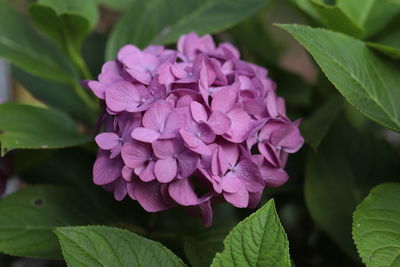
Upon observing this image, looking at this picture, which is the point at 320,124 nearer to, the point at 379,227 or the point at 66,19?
the point at 379,227

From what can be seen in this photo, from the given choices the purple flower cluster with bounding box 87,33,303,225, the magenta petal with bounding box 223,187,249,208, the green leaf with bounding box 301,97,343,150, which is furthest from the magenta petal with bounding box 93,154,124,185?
the green leaf with bounding box 301,97,343,150

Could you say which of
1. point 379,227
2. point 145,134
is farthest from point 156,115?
point 379,227

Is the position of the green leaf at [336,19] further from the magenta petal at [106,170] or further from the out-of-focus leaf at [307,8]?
the magenta petal at [106,170]

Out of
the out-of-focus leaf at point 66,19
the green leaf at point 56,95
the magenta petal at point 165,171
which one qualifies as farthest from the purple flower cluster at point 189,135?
the green leaf at point 56,95

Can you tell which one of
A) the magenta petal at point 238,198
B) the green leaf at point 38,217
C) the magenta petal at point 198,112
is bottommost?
the green leaf at point 38,217

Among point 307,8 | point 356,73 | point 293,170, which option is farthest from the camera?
point 293,170

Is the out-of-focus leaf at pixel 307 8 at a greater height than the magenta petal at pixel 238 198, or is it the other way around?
the out-of-focus leaf at pixel 307 8
